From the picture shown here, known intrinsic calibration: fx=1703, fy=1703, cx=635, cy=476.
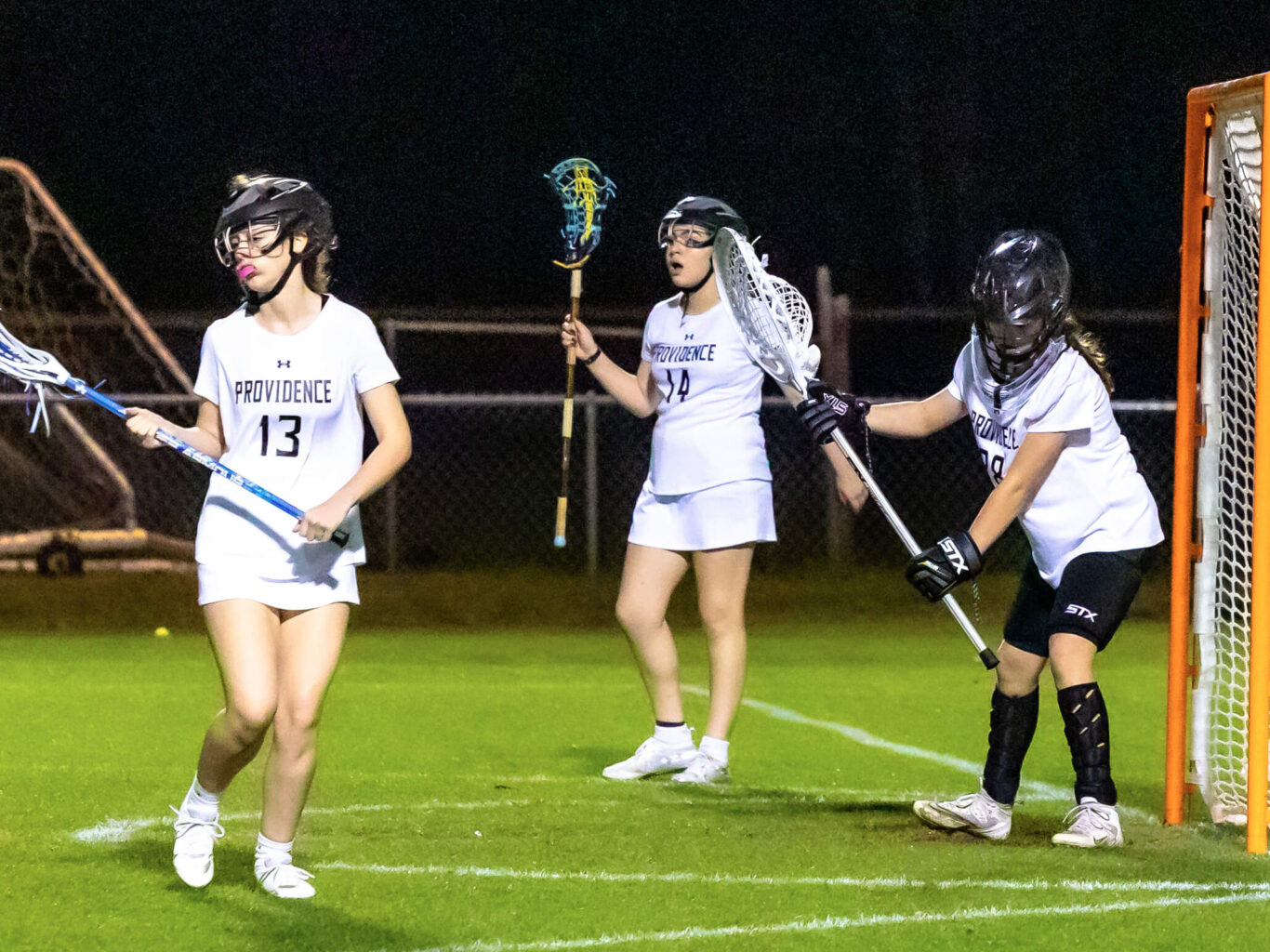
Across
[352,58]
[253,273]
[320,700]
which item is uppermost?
[352,58]

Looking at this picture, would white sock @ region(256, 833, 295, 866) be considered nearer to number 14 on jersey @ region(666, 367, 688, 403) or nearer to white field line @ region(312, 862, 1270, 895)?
white field line @ region(312, 862, 1270, 895)

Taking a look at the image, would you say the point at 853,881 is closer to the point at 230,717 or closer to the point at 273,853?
the point at 273,853

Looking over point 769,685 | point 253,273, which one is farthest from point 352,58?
point 253,273

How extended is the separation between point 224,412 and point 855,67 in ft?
58.7

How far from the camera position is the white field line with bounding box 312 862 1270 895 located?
478cm

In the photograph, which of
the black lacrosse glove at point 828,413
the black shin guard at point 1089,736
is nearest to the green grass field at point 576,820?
the black shin guard at point 1089,736

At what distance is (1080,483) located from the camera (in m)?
5.28

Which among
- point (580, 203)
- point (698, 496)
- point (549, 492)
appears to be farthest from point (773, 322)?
point (549, 492)

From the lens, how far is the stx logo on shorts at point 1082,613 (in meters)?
5.20

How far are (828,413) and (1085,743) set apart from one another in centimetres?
131

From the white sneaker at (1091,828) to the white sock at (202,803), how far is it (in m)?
2.57

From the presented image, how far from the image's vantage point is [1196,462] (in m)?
5.83

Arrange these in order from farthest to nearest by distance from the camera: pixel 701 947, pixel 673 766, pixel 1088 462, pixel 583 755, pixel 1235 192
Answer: pixel 583 755, pixel 673 766, pixel 1235 192, pixel 1088 462, pixel 701 947

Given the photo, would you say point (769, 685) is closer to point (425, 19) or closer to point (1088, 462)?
point (1088, 462)
